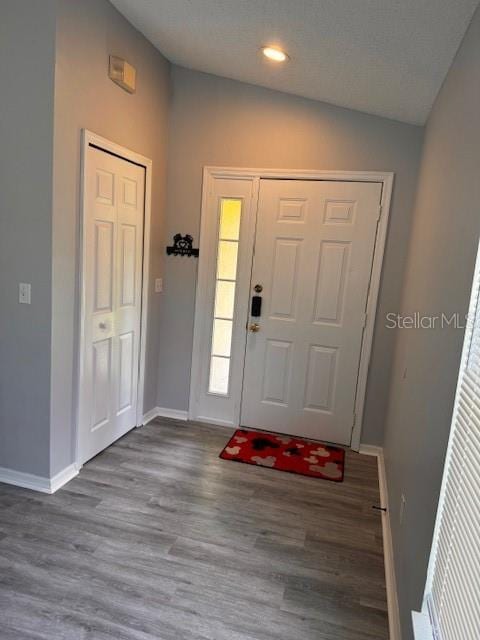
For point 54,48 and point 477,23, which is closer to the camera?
point 477,23

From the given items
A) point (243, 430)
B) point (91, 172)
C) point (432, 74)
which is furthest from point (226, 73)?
point (243, 430)

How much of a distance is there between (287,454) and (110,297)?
1.71m

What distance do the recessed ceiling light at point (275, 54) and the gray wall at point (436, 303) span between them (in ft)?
2.96

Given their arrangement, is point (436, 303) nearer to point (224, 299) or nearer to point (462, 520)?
point (462, 520)

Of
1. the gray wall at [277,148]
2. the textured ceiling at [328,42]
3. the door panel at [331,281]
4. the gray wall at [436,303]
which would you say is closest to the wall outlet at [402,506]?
the gray wall at [436,303]

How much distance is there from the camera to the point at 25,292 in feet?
7.95

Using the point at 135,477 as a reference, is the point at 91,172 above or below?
above

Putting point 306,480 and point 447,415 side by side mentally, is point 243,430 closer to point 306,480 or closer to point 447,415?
point 306,480

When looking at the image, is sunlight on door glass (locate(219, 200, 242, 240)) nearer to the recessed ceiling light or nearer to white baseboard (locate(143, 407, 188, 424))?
the recessed ceiling light

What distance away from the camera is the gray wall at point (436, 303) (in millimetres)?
1362

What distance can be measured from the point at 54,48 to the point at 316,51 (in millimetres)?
1346

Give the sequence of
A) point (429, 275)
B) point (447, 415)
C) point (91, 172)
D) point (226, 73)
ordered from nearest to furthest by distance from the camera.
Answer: point (447, 415), point (429, 275), point (91, 172), point (226, 73)

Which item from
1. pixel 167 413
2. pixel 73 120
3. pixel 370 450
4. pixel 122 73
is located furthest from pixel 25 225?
pixel 370 450

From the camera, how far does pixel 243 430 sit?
362 centimetres
